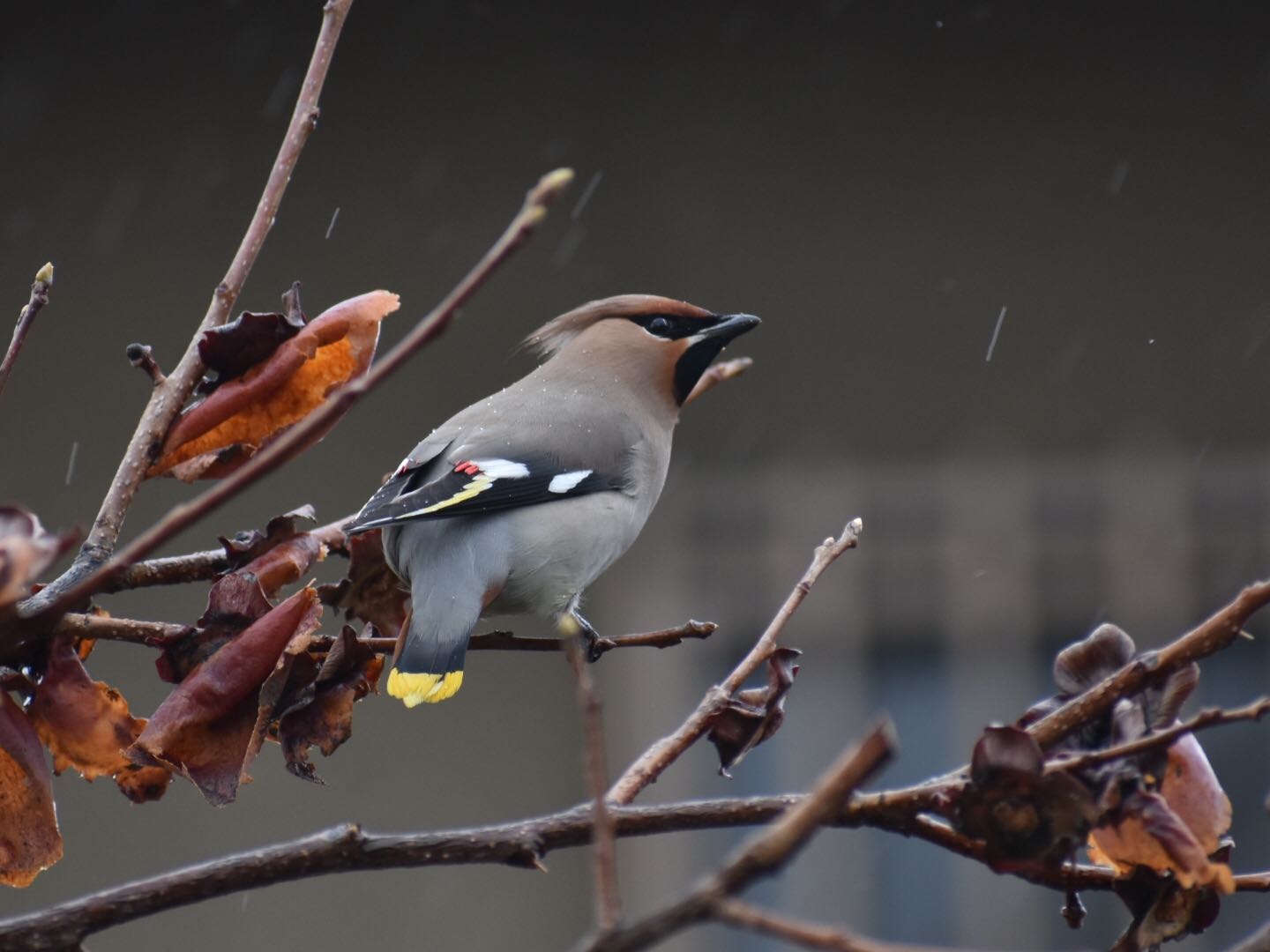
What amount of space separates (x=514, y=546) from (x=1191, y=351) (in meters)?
3.57

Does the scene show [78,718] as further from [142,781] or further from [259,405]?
[259,405]

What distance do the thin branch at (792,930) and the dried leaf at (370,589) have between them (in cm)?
85

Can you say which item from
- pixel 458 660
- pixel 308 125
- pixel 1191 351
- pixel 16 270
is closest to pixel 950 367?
pixel 1191 351

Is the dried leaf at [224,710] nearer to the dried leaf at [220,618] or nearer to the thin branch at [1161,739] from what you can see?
the dried leaf at [220,618]

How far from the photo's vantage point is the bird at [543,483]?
1.97 meters

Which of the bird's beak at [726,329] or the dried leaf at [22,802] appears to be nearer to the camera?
the dried leaf at [22,802]

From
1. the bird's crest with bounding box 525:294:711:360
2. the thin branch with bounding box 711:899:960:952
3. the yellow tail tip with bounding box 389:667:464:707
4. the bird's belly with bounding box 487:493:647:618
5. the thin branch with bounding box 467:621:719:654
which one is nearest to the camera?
the thin branch with bounding box 711:899:960:952

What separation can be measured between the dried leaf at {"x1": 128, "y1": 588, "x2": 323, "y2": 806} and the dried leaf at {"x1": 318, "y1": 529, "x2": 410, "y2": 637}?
0.31 metres

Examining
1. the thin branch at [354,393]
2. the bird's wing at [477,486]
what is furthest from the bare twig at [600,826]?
the bird's wing at [477,486]

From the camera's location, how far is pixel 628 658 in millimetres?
5270

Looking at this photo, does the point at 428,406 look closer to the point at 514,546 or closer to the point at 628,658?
the point at 628,658

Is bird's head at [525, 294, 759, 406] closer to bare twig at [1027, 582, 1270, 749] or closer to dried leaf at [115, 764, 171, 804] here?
dried leaf at [115, 764, 171, 804]

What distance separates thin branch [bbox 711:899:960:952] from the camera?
0.70 m

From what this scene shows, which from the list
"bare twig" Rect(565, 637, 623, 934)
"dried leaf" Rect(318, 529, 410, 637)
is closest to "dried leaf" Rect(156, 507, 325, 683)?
"dried leaf" Rect(318, 529, 410, 637)
